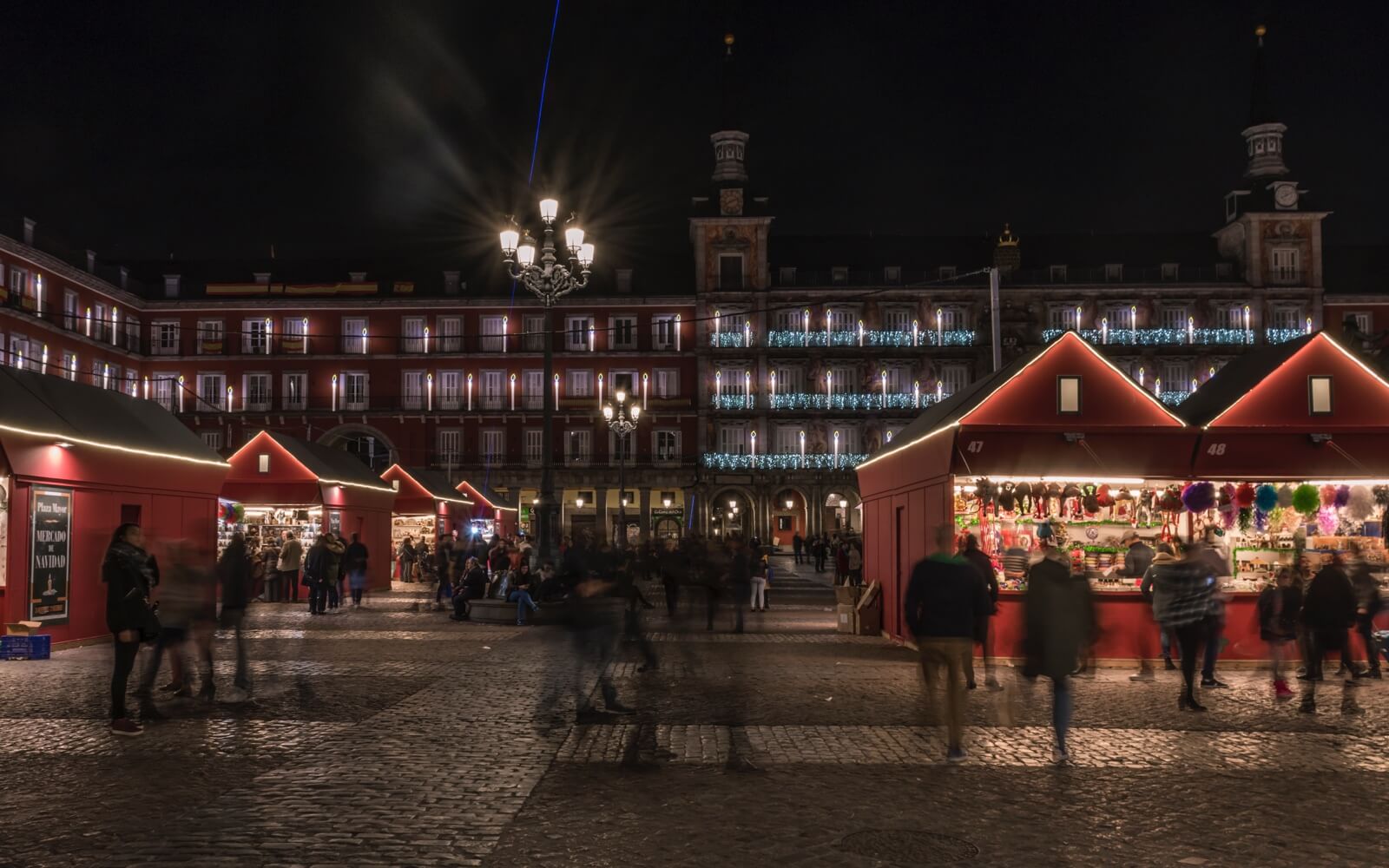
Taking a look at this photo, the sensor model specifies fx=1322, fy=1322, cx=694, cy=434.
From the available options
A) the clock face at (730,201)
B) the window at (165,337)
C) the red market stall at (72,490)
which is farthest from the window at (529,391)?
the red market stall at (72,490)

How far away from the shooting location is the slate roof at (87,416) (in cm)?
1808

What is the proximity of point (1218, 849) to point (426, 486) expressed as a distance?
1422 inches

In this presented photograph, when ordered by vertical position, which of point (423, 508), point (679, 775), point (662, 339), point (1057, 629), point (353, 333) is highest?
point (353, 333)

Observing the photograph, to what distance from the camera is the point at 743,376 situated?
70500 millimetres

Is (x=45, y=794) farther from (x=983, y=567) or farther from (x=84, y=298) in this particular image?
(x=84, y=298)

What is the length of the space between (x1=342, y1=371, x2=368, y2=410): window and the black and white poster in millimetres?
52566

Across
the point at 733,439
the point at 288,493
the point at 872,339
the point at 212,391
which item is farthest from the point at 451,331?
the point at 288,493

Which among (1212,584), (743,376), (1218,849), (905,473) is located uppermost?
A: (743,376)

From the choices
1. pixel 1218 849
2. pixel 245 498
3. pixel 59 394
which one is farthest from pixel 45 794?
pixel 245 498

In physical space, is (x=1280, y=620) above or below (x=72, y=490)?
below

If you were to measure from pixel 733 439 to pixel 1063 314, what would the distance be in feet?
61.2

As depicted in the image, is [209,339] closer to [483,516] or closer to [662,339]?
[662,339]

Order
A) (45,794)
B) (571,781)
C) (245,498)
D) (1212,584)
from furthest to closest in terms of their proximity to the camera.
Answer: (245,498) < (1212,584) < (571,781) < (45,794)

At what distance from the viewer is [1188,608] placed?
1292 cm
